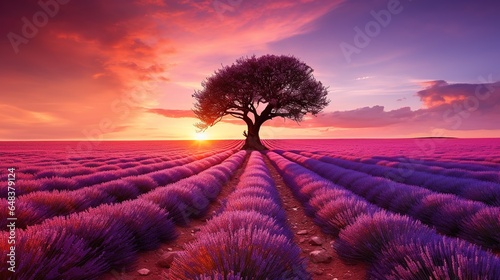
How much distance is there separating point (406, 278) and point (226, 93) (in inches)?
1153

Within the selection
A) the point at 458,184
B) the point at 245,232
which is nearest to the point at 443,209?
the point at 458,184

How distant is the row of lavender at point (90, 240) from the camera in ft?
7.41

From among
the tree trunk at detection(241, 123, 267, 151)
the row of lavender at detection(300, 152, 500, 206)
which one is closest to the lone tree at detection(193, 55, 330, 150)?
the tree trunk at detection(241, 123, 267, 151)

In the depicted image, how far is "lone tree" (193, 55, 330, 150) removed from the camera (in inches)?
1167

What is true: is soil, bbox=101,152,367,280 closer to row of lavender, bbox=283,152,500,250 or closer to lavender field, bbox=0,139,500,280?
lavender field, bbox=0,139,500,280

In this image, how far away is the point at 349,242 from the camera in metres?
3.53

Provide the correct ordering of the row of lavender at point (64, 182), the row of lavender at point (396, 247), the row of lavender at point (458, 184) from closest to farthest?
the row of lavender at point (396, 247), the row of lavender at point (458, 184), the row of lavender at point (64, 182)

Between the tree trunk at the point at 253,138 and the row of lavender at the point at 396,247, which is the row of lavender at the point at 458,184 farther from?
the tree trunk at the point at 253,138

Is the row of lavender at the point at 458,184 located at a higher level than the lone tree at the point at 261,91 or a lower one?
lower

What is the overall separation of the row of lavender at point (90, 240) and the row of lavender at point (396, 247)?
7.97ft

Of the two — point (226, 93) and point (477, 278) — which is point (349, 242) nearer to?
point (477, 278)

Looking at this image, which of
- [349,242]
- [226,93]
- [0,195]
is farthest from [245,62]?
[349,242]

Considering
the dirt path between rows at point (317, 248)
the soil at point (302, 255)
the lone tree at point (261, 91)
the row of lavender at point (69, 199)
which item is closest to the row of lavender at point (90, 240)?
the soil at point (302, 255)

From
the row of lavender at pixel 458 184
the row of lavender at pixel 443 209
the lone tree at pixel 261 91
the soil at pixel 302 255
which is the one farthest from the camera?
the lone tree at pixel 261 91
